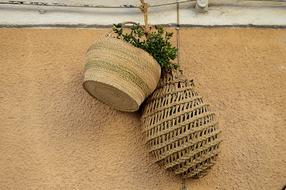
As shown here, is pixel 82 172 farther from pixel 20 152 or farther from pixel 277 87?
pixel 277 87

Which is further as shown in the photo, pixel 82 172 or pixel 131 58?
pixel 82 172

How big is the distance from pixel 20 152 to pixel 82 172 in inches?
10.2

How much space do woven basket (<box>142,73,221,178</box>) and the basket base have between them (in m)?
0.09

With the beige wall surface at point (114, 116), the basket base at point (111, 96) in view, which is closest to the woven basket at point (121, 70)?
the basket base at point (111, 96)

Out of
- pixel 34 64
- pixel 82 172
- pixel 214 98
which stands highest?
pixel 34 64

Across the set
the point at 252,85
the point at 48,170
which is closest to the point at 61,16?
the point at 48,170

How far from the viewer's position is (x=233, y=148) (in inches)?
77.9

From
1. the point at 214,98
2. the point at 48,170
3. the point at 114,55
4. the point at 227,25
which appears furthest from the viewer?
the point at 227,25

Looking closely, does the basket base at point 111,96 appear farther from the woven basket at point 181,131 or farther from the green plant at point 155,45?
the green plant at point 155,45

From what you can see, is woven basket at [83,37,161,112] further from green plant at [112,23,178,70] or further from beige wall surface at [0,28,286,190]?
beige wall surface at [0,28,286,190]

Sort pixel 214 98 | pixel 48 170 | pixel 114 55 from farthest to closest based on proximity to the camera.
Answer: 1. pixel 214 98
2. pixel 48 170
3. pixel 114 55

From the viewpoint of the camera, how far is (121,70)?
1732 mm

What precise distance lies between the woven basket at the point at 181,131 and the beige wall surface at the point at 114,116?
137mm

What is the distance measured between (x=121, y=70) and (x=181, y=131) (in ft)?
1.00
